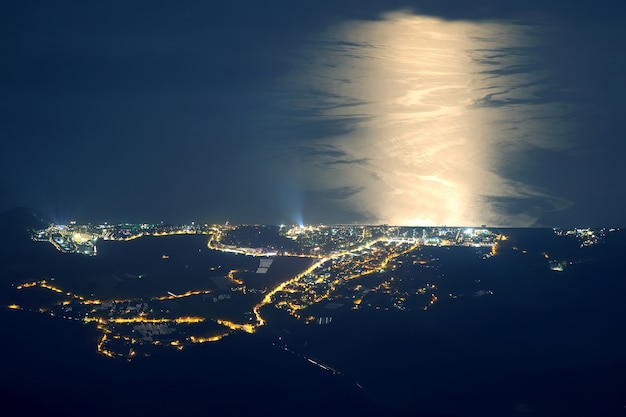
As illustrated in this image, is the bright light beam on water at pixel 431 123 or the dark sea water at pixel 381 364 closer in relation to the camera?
the dark sea water at pixel 381 364

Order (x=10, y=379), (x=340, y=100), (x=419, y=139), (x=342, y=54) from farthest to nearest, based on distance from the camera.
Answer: (x=342, y=54), (x=340, y=100), (x=419, y=139), (x=10, y=379)

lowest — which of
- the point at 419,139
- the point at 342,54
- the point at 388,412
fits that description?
the point at 388,412

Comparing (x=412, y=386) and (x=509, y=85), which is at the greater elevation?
(x=509, y=85)

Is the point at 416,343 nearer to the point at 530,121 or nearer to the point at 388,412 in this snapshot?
the point at 388,412

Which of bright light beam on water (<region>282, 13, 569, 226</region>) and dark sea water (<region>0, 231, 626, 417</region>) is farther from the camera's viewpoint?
bright light beam on water (<region>282, 13, 569, 226</region>)

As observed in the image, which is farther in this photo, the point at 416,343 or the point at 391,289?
the point at 391,289

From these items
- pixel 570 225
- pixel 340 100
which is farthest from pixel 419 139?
pixel 570 225

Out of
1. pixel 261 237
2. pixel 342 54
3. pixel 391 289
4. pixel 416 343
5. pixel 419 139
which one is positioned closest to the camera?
pixel 416 343

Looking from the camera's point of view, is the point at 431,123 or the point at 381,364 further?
the point at 431,123
